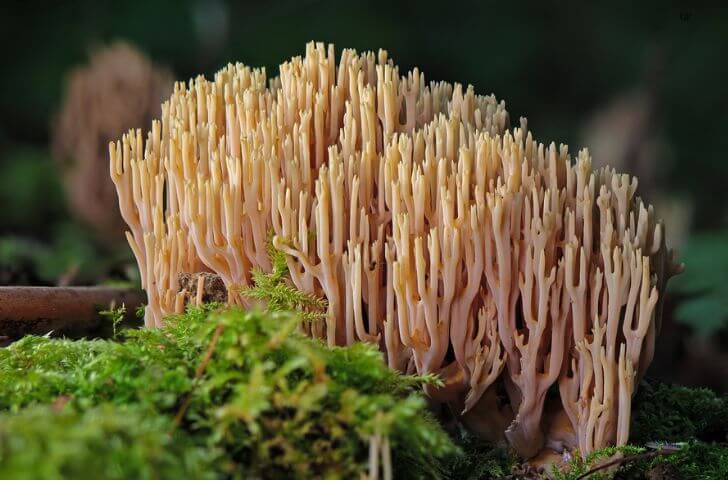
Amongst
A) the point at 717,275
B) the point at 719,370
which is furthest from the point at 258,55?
the point at 719,370

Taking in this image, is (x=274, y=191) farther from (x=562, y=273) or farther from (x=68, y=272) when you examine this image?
(x=68, y=272)

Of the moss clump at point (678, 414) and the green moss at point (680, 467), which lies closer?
the green moss at point (680, 467)

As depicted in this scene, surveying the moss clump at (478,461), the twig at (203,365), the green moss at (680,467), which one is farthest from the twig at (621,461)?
the twig at (203,365)

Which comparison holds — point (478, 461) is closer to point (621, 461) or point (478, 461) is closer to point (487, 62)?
point (621, 461)

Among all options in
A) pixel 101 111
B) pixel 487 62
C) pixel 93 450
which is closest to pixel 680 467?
pixel 93 450

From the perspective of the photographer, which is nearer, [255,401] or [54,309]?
[255,401]

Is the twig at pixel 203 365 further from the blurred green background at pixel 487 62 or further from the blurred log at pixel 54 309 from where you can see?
the blurred green background at pixel 487 62
